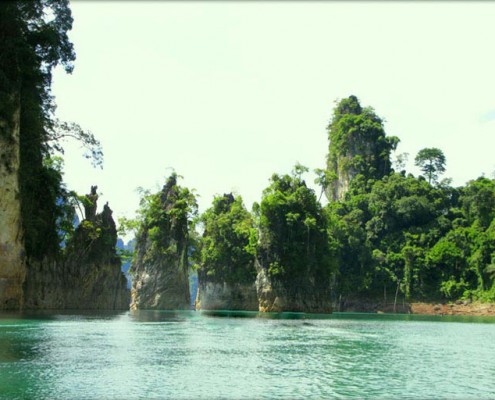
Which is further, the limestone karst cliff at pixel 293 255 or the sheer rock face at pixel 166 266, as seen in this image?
the sheer rock face at pixel 166 266

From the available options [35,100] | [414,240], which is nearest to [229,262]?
[414,240]

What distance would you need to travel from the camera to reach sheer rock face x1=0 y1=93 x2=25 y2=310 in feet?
110

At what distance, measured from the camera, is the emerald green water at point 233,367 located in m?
13.1

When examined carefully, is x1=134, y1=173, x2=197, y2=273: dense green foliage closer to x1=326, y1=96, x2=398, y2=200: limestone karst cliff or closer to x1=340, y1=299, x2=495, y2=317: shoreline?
x1=340, y1=299, x2=495, y2=317: shoreline

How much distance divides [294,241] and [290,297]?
25.3 ft

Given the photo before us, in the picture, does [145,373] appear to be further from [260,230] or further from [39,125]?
[260,230]

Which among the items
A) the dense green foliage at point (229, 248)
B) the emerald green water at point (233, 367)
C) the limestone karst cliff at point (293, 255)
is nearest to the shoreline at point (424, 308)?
the dense green foliage at point (229, 248)

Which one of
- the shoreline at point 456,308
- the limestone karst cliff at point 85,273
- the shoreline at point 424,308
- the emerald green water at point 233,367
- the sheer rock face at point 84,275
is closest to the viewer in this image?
the emerald green water at point 233,367

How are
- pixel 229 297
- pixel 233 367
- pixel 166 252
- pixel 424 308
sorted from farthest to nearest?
1. pixel 229 297
2. pixel 424 308
3. pixel 166 252
4. pixel 233 367

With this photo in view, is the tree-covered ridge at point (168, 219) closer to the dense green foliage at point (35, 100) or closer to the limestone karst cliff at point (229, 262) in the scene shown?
the limestone karst cliff at point (229, 262)

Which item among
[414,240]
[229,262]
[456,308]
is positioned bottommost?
[456,308]

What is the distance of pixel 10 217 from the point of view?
34.1 metres

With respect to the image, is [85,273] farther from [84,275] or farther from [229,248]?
[229,248]

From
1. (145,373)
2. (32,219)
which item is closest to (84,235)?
(32,219)
